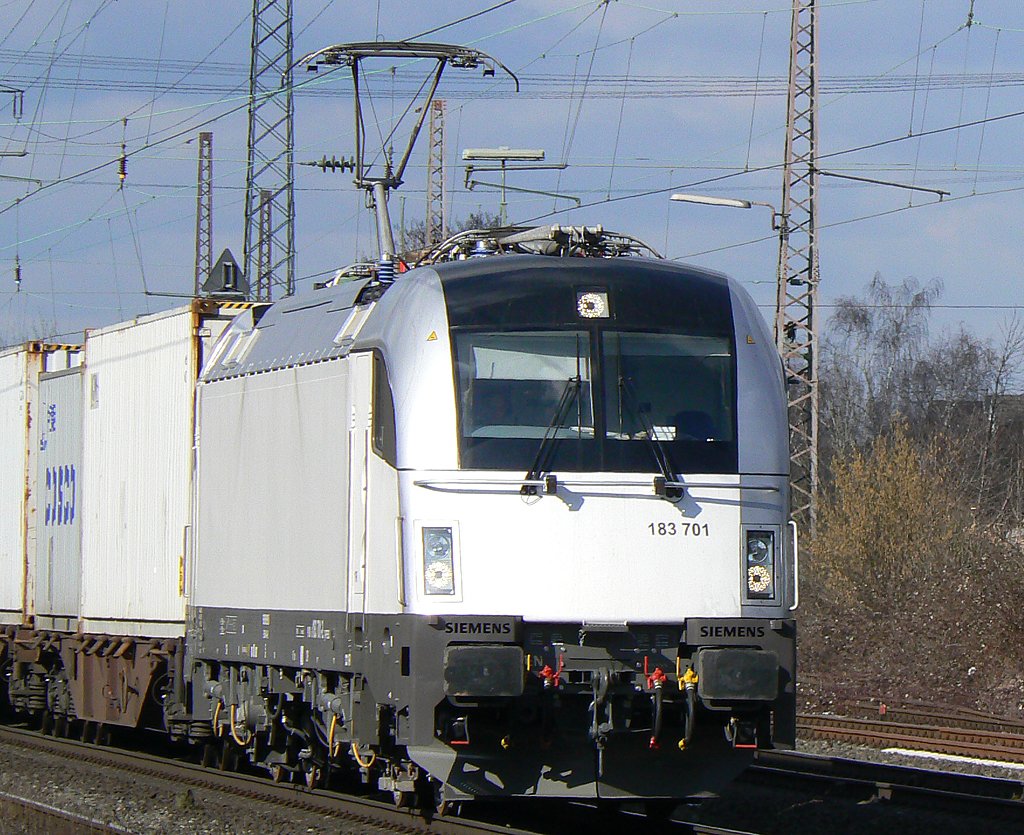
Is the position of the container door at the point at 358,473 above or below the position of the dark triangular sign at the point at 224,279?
below

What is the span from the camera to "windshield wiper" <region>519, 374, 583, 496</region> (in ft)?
32.2

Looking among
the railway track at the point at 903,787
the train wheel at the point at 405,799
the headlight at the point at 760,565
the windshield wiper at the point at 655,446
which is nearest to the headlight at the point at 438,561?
the windshield wiper at the point at 655,446

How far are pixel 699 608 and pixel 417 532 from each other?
1697 millimetres

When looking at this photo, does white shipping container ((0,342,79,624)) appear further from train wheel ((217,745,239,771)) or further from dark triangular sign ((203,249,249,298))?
train wheel ((217,745,239,771))

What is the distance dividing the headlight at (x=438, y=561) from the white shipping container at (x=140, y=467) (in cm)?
475

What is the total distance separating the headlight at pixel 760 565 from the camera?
33.2ft

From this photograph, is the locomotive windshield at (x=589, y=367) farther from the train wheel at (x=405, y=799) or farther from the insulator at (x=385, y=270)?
the train wheel at (x=405, y=799)

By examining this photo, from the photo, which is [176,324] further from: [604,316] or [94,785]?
[604,316]

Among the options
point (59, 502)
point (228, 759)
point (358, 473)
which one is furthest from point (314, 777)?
point (59, 502)

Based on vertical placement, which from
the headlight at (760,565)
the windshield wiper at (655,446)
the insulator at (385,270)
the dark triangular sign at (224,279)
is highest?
the dark triangular sign at (224,279)

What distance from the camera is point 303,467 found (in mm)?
11578

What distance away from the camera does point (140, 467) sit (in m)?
15.4

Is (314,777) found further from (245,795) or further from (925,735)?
(925,735)

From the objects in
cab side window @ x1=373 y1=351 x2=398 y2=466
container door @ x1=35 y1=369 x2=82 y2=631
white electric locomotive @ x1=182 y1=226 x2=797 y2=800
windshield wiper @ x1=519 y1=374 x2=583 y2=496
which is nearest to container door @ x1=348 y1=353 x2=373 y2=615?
white electric locomotive @ x1=182 y1=226 x2=797 y2=800
